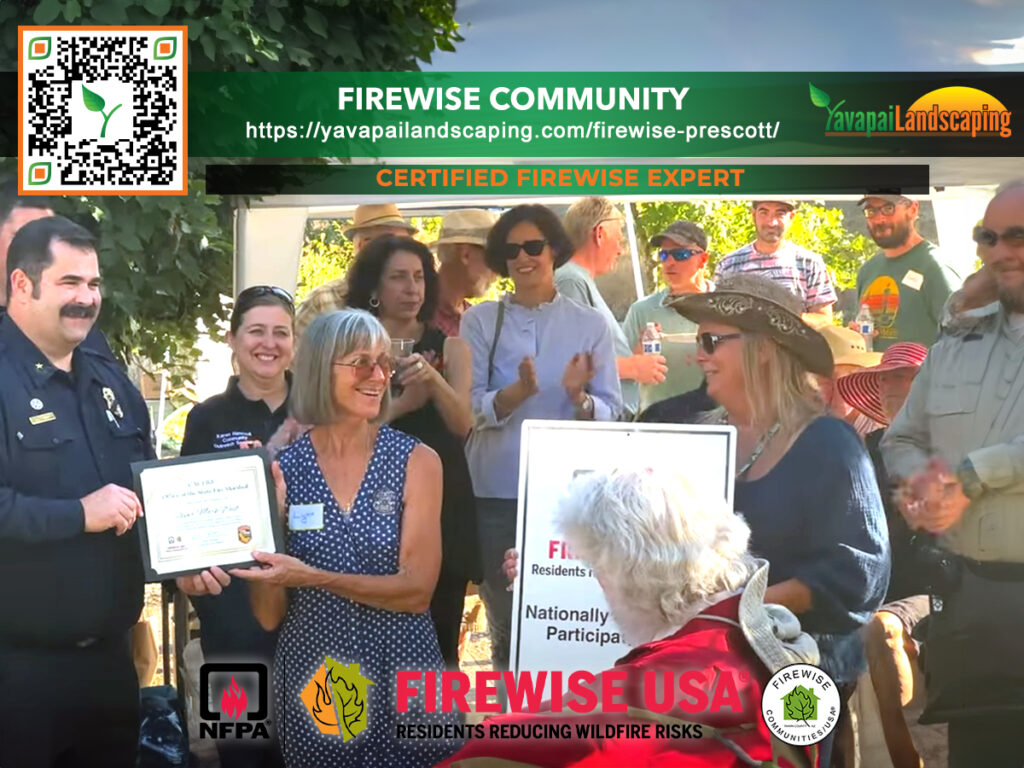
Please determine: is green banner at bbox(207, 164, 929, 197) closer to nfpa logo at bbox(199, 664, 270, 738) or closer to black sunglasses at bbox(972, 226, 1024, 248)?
black sunglasses at bbox(972, 226, 1024, 248)

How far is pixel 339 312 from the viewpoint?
145 inches

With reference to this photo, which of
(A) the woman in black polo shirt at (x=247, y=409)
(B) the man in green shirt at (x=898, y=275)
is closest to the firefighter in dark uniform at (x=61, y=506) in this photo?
(A) the woman in black polo shirt at (x=247, y=409)

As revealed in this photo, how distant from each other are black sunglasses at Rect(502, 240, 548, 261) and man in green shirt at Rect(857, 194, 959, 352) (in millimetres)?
921

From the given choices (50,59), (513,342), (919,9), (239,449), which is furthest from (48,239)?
(919,9)

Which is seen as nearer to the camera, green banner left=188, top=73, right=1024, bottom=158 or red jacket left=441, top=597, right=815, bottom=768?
red jacket left=441, top=597, right=815, bottom=768

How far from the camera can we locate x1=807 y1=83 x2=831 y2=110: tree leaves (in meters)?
3.65

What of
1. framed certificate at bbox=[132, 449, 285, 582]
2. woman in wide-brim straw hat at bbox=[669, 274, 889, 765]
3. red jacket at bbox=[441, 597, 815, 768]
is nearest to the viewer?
red jacket at bbox=[441, 597, 815, 768]

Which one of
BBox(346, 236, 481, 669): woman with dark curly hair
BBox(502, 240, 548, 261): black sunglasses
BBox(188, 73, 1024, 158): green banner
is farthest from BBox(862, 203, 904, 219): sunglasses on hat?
BBox(346, 236, 481, 669): woman with dark curly hair

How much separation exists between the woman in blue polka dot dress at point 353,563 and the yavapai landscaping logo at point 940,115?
1474 millimetres

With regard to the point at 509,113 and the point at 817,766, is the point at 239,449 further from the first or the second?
the point at 817,766

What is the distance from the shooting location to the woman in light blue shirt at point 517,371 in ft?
12.1

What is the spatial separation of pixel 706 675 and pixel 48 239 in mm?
2252

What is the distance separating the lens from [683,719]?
2.75 m

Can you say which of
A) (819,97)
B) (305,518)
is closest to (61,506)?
(305,518)
